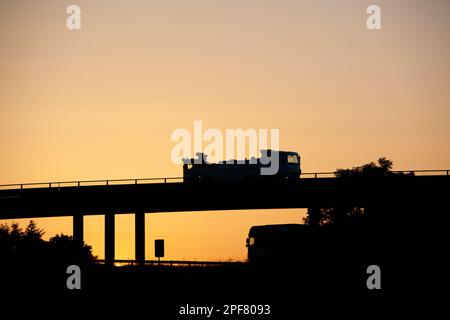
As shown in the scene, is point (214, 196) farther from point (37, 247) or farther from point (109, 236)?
point (37, 247)

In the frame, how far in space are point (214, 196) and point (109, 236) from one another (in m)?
11.2

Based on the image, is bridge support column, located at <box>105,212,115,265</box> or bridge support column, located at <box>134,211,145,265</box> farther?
bridge support column, located at <box>105,212,115,265</box>

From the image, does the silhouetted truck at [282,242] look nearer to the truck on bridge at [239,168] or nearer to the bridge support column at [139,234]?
the truck on bridge at [239,168]

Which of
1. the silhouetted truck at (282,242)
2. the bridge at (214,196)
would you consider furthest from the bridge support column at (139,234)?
the silhouetted truck at (282,242)

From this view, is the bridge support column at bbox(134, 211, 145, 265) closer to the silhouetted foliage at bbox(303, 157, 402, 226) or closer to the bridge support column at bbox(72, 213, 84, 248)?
the bridge support column at bbox(72, 213, 84, 248)

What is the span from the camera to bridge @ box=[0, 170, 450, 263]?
3169 inches

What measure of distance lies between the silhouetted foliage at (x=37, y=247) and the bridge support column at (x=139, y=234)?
14.2ft

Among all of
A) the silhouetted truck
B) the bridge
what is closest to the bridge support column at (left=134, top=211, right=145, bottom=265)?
the bridge

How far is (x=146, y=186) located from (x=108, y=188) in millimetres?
3693

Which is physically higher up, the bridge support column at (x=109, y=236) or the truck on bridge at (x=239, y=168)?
the truck on bridge at (x=239, y=168)

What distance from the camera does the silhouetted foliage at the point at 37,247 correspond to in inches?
3005
